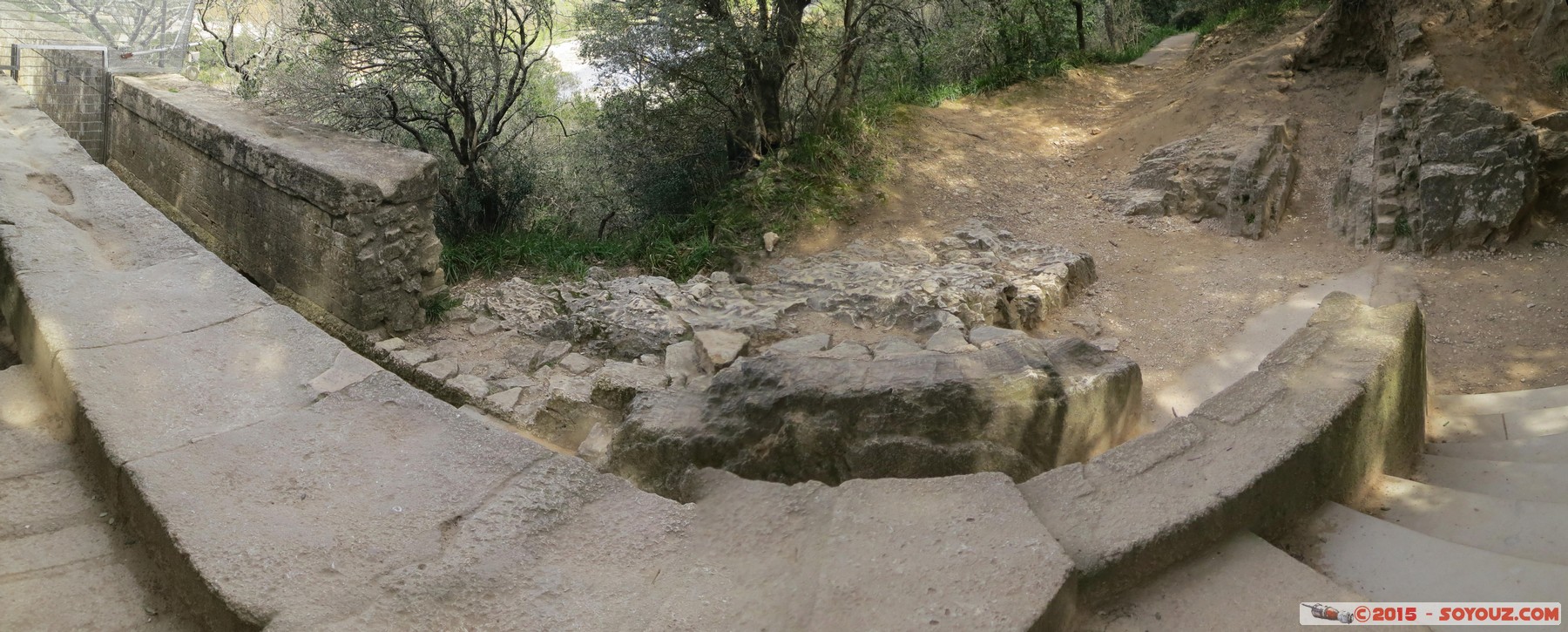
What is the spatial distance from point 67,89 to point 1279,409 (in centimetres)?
969

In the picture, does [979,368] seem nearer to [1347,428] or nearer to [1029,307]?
[1347,428]

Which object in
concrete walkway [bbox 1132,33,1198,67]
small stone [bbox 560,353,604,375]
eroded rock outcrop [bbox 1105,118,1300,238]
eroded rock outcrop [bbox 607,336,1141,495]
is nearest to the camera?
eroded rock outcrop [bbox 607,336,1141,495]

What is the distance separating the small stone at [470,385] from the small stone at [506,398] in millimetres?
86

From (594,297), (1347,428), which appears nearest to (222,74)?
(594,297)

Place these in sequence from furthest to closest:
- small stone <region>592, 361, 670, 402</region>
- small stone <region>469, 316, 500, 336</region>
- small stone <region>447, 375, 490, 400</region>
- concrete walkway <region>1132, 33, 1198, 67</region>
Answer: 1. concrete walkway <region>1132, 33, 1198, 67</region>
2. small stone <region>469, 316, 500, 336</region>
3. small stone <region>447, 375, 490, 400</region>
4. small stone <region>592, 361, 670, 402</region>

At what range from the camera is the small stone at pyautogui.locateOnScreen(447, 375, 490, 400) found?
561 centimetres

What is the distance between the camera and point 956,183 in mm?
9578

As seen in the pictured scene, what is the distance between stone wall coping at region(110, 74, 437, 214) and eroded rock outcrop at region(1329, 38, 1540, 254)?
7052 mm

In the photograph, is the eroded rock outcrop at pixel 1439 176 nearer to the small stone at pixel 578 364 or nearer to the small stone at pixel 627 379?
the small stone at pixel 627 379

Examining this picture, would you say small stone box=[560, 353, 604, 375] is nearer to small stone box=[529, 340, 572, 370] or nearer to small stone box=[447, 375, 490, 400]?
small stone box=[529, 340, 572, 370]

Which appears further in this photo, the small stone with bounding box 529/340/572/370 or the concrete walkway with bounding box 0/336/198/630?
the small stone with bounding box 529/340/572/370

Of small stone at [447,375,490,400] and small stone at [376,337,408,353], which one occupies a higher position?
small stone at [376,337,408,353]

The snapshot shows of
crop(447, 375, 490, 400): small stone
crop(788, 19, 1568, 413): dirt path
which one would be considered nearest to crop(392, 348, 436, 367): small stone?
crop(447, 375, 490, 400): small stone

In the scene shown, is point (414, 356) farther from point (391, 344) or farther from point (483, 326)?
point (483, 326)
